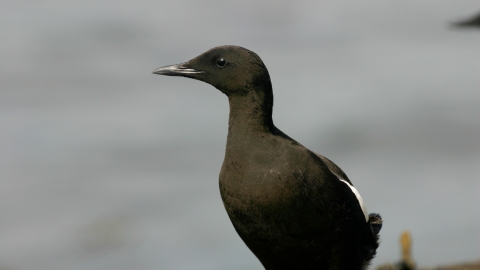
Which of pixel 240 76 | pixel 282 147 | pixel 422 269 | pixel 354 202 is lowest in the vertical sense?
pixel 422 269

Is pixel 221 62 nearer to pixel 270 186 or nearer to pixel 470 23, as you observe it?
pixel 270 186

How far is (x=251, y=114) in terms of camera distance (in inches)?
227

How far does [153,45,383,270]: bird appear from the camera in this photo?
555 centimetres

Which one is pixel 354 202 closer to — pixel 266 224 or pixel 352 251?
pixel 352 251

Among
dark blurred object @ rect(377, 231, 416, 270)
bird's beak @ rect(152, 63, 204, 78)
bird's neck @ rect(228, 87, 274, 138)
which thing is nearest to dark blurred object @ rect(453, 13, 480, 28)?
bird's neck @ rect(228, 87, 274, 138)

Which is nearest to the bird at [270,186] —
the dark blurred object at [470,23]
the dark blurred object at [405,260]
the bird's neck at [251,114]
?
the bird's neck at [251,114]

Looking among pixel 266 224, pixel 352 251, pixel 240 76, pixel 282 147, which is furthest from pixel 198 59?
pixel 352 251

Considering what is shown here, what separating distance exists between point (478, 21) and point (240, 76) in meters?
2.15

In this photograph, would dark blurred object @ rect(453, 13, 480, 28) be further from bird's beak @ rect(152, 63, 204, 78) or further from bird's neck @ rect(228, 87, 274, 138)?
bird's beak @ rect(152, 63, 204, 78)

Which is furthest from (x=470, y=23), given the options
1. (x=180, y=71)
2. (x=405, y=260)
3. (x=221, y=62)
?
(x=405, y=260)

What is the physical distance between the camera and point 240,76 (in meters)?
5.77

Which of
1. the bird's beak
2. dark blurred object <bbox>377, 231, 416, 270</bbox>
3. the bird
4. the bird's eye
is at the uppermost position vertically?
the bird's beak

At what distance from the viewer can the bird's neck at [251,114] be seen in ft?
18.9

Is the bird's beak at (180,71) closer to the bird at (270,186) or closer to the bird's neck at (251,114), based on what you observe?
the bird at (270,186)
